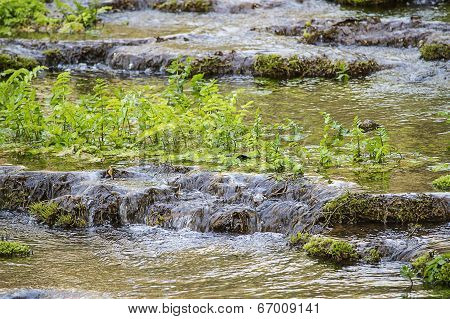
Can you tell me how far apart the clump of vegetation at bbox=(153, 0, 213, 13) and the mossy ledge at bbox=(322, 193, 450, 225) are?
15991 mm

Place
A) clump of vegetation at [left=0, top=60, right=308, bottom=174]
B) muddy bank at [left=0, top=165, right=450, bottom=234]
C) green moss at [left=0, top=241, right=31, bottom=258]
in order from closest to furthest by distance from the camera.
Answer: green moss at [left=0, top=241, right=31, bottom=258]
muddy bank at [left=0, top=165, right=450, bottom=234]
clump of vegetation at [left=0, top=60, right=308, bottom=174]

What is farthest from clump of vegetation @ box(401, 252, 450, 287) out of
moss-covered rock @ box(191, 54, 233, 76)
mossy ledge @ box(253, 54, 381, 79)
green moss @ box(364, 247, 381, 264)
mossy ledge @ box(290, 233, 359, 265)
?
moss-covered rock @ box(191, 54, 233, 76)

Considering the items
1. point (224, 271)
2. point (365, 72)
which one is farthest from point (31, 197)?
point (365, 72)

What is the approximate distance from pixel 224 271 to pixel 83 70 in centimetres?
1214

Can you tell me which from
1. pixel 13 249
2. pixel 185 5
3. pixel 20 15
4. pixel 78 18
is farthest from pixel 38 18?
pixel 13 249

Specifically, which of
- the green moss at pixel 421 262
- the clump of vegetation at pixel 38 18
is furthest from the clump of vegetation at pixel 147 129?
the clump of vegetation at pixel 38 18

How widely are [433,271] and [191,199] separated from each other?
388cm

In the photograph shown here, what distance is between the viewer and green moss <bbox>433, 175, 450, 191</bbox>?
35.8 ft

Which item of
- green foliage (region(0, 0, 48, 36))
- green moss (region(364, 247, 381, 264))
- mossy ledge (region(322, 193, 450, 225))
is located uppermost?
green foliage (region(0, 0, 48, 36))

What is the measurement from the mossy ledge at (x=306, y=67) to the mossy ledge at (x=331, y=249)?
345 inches

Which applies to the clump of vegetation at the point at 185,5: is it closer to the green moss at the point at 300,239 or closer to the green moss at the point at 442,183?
the green moss at the point at 442,183

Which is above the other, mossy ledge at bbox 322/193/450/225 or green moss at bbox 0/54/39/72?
mossy ledge at bbox 322/193/450/225

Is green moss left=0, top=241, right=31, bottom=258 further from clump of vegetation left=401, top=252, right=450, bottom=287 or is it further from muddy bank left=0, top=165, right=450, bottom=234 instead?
clump of vegetation left=401, top=252, right=450, bottom=287
